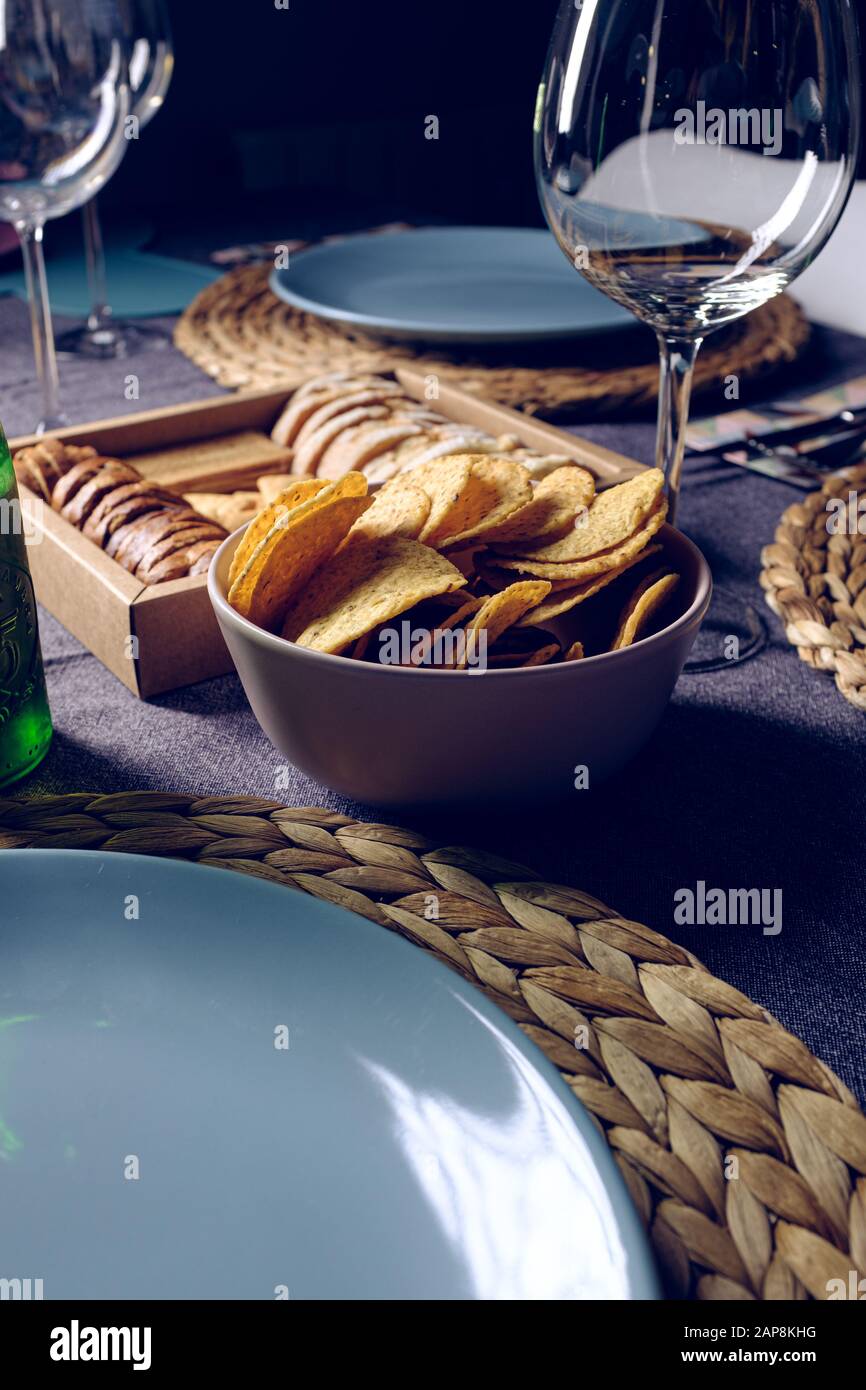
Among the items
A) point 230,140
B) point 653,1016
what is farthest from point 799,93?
point 230,140

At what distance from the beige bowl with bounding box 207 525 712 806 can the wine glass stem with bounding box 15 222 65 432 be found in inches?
25.2

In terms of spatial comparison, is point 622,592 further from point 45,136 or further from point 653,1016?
point 45,136

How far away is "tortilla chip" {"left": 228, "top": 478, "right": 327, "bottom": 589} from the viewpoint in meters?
0.63

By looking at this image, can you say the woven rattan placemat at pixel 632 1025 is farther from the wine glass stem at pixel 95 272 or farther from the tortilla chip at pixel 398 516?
the wine glass stem at pixel 95 272

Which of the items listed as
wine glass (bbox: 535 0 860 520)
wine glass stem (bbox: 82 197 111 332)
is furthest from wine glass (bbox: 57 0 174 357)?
wine glass (bbox: 535 0 860 520)

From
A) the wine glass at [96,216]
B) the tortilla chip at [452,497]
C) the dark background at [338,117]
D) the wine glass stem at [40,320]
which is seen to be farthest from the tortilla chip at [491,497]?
the dark background at [338,117]

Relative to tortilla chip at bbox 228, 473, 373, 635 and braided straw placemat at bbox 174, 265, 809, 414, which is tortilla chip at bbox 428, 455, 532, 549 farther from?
braided straw placemat at bbox 174, 265, 809, 414

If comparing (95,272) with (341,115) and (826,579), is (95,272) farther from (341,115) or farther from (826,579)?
(341,115)

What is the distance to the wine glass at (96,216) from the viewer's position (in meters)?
1.27

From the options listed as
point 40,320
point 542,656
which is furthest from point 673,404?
point 40,320

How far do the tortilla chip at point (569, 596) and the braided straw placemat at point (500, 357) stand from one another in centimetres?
57

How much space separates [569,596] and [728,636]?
233 millimetres

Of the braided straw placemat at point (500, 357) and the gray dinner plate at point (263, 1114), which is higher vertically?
the braided straw placemat at point (500, 357)

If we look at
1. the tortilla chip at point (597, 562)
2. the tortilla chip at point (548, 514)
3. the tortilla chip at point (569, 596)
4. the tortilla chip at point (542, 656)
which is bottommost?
the tortilla chip at point (542, 656)
